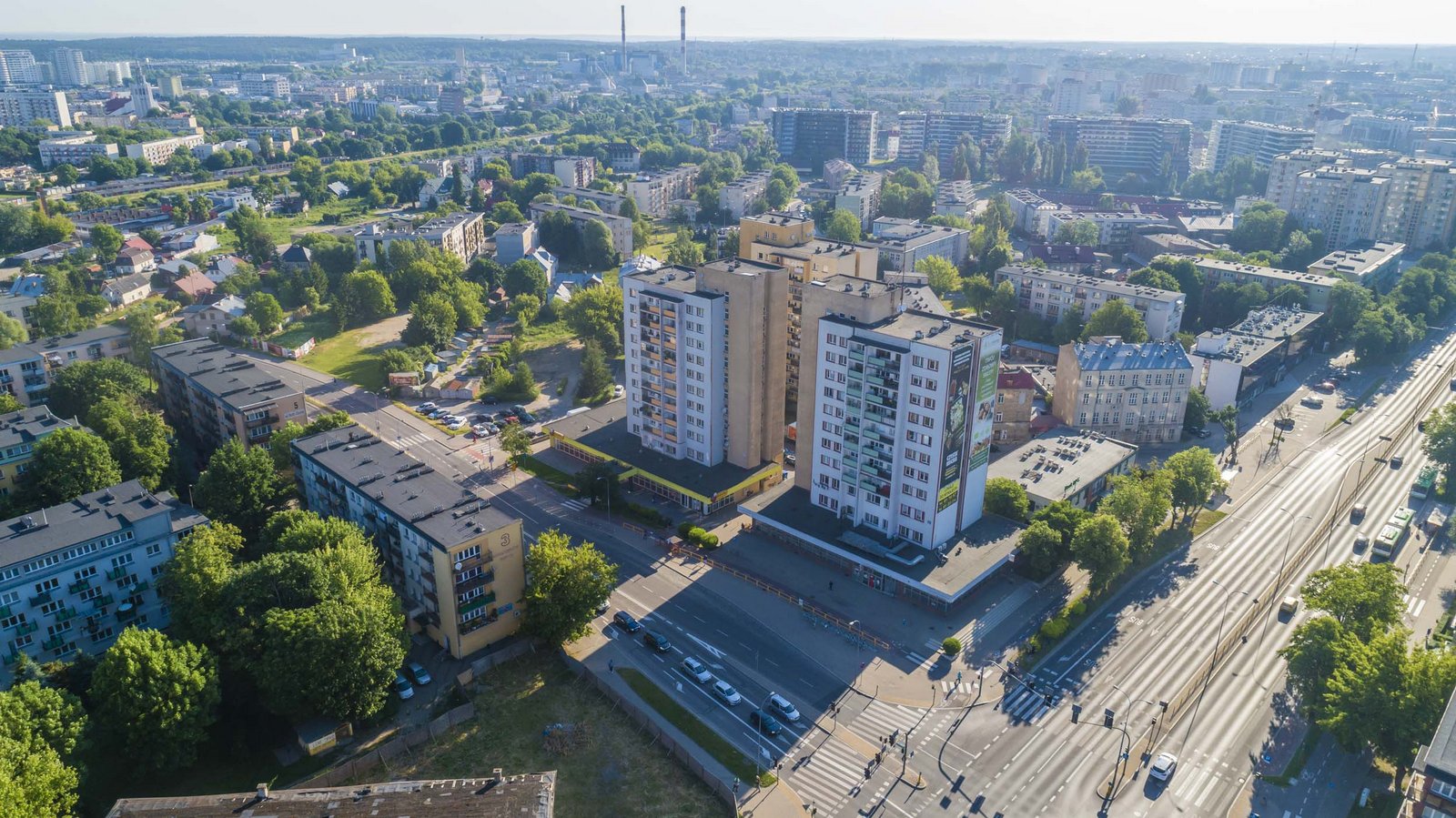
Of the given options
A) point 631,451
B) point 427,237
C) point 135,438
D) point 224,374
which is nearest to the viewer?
point 135,438

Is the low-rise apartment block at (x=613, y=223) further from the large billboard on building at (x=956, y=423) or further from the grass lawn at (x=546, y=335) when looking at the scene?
the large billboard on building at (x=956, y=423)

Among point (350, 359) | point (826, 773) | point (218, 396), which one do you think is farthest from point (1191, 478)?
point (350, 359)

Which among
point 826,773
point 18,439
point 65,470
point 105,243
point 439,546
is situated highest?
point 105,243

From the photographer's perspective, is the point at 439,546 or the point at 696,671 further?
the point at 696,671

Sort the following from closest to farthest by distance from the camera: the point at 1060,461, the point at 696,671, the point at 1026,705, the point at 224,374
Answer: the point at 1026,705 < the point at 696,671 < the point at 1060,461 < the point at 224,374

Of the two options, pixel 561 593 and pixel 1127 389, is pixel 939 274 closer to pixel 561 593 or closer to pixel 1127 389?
pixel 1127 389

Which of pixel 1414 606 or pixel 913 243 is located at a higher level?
pixel 913 243

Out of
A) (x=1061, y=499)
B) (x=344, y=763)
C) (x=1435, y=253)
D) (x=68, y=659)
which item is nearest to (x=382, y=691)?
(x=344, y=763)

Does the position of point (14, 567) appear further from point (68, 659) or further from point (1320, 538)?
point (1320, 538)
